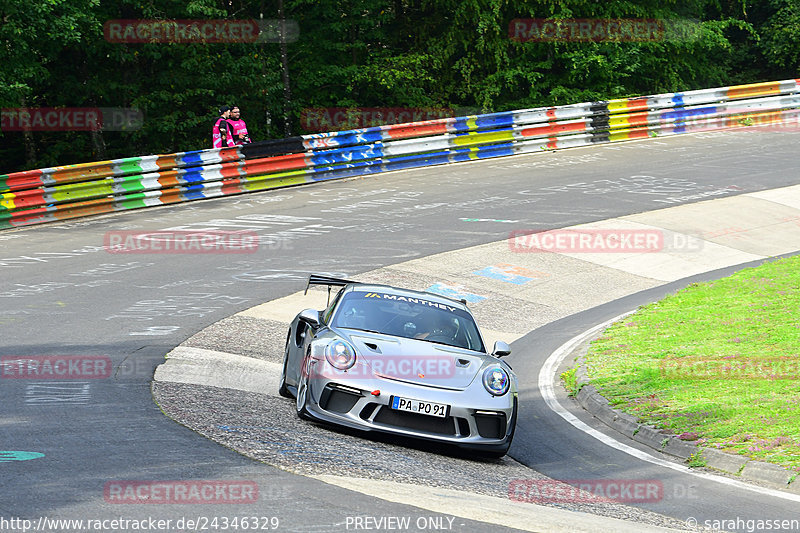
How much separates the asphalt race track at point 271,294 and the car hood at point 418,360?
2.56ft

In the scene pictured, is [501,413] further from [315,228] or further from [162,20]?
[162,20]

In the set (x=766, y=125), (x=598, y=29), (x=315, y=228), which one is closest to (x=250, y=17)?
(x=598, y=29)

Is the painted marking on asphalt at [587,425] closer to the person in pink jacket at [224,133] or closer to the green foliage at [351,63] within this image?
the person in pink jacket at [224,133]

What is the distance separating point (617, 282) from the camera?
18219mm

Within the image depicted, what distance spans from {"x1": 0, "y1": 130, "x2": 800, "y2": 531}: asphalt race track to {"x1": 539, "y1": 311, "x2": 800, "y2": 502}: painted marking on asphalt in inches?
6.0

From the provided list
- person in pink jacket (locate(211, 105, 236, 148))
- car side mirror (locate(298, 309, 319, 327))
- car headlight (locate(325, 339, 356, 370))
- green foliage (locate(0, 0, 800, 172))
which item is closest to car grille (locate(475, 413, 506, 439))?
car headlight (locate(325, 339, 356, 370))

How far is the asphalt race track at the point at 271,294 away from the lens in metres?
6.63

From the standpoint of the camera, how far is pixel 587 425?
1088 cm

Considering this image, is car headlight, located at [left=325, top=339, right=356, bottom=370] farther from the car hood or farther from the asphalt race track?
the asphalt race track

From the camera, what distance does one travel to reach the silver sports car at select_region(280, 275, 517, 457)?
8.55 meters

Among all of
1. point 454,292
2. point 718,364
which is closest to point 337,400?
point 718,364

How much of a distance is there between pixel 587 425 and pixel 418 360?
281 cm

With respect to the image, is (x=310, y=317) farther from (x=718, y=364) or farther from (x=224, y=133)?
(x=224, y=133)

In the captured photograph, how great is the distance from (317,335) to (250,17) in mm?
24614
